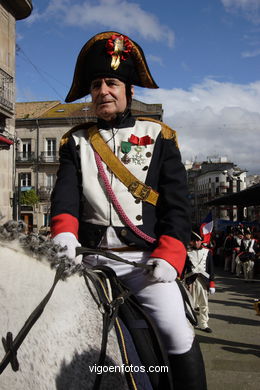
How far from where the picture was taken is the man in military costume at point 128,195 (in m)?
2.13

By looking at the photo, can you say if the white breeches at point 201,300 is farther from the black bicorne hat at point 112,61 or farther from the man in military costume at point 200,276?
the black bicorne hat at point 112,61

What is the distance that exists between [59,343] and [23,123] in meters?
42.1

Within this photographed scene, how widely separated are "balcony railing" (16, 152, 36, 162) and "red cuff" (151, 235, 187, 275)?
4043cm

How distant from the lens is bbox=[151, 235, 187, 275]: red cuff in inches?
83.5

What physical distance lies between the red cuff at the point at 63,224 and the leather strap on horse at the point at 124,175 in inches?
14.8

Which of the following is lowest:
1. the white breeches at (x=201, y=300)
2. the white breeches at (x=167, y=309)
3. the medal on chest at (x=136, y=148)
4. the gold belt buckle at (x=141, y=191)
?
the white breeches at (x=201, y=300)

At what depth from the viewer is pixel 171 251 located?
2.14m

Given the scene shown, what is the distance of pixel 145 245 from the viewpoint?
2.29m

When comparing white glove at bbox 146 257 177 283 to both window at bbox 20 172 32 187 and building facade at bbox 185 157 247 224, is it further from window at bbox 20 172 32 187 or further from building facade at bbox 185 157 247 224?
building facade at bbox 185 157 247 224

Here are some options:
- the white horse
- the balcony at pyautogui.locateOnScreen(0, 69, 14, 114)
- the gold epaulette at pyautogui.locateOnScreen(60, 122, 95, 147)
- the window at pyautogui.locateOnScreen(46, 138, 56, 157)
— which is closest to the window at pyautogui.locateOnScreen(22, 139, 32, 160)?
the window at pyautogui.locateOnScreen(46, 138, 56, 157)

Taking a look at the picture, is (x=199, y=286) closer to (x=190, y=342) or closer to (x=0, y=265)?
(x=190, y=342)

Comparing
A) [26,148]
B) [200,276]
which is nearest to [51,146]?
[26,148]

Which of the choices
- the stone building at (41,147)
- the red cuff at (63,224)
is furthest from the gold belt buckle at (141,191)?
the stone building at (41,147)

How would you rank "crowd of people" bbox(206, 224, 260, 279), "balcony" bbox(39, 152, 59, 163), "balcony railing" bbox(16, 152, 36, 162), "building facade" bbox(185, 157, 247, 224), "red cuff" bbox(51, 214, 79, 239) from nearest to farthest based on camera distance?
1. "red cuff" bbox(51, 214, 79, 239)
2. "crowd of people" bbox(206, 224, 260, 279)
3. "balcony" bbox(39, 152, 59, 163)
4. "balcony railing" bbox(16, 152, 36, 162)
5. "building facade" bbox(185, 157, 247, 224)
